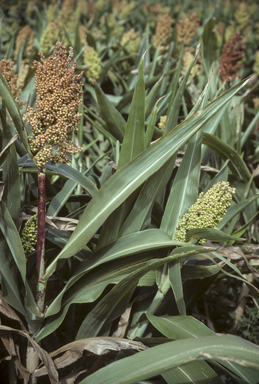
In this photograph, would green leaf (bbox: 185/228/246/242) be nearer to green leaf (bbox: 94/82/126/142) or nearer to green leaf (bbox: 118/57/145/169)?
green leaf (bbox: 118/57/145/169)

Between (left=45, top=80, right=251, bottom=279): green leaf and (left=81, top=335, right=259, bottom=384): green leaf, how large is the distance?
0.98 ft

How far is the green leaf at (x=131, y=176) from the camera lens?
2.95ft

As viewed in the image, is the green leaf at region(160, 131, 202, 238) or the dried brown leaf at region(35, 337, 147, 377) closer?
the dried brown leaf at region(35, 337, 147, 377)

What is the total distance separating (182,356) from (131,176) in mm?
437

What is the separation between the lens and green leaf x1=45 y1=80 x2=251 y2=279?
90cm

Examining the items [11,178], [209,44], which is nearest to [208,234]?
[11,178]

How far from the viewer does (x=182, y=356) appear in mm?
682

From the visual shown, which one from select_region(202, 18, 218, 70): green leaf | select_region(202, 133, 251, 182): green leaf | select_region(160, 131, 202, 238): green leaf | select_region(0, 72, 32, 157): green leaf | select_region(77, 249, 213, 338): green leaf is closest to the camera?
select_region(0, 72, 32, 157): green leaf

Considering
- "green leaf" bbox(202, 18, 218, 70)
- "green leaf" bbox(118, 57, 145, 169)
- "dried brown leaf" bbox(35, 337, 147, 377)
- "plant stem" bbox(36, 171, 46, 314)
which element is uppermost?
"green leaf" bbox(202, 18, 218, 70)

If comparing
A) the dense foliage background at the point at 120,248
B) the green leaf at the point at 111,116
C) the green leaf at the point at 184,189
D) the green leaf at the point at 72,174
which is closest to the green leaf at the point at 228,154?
the dense foliage background at the point at 120,248

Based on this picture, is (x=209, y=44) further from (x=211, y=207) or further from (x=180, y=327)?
(x=180, y=327)

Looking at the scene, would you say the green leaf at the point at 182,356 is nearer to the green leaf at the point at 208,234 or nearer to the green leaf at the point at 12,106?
the green leaf at the point at 208,234

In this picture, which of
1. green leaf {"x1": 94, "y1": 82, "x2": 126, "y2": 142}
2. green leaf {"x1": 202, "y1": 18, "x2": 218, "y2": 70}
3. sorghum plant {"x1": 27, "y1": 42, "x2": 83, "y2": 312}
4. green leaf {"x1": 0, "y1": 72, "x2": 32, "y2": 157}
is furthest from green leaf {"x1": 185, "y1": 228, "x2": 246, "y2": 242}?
green leaf {"x1": 202, "y1": 18, "x2": 218, "y2": 70}

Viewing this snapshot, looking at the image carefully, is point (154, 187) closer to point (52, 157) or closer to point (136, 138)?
point (136, 138)
